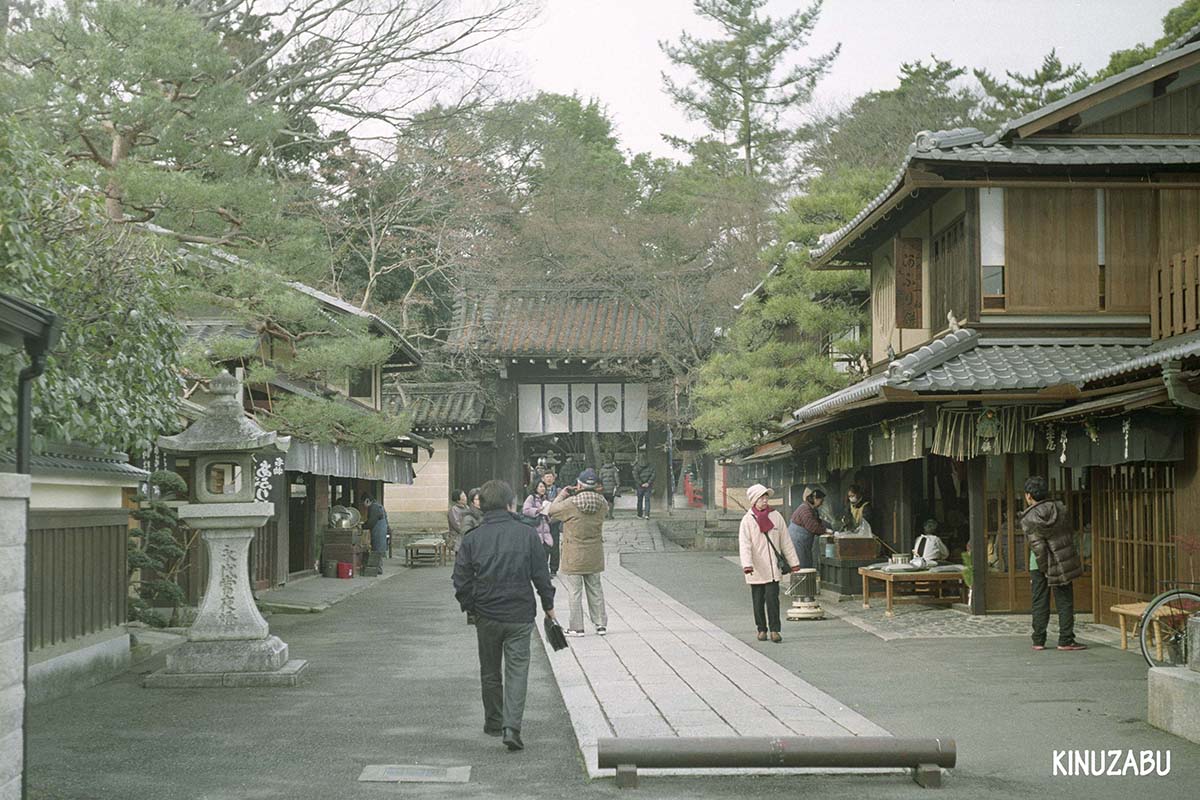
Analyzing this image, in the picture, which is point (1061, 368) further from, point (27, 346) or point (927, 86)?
point (927, 86)

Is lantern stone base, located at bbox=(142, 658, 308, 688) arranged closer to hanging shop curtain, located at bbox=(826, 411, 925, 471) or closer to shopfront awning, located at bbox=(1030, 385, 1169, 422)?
shopfront awning, located at bbox=(1030, 385, 1169, 422)

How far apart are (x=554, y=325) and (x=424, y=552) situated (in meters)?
9.23

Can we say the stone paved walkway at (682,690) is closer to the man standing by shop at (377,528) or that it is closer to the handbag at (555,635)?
the handbag at (555,635)

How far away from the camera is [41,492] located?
38.8 feet

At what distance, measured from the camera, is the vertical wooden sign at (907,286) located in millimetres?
19469

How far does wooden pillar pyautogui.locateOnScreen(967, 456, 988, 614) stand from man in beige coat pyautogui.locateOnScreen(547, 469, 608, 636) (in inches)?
197

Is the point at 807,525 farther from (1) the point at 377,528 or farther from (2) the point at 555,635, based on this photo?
(1) the point at 377,528

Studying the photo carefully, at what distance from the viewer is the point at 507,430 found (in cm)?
3997

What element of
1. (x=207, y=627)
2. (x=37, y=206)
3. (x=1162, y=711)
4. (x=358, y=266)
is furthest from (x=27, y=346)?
(x=358, y=266)

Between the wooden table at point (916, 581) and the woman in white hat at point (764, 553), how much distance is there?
2869mm

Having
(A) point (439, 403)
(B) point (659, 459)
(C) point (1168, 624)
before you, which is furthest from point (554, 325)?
(C) point (1168, 624)

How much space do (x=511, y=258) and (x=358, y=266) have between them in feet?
16.5

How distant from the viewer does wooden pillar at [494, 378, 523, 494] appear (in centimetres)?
3994

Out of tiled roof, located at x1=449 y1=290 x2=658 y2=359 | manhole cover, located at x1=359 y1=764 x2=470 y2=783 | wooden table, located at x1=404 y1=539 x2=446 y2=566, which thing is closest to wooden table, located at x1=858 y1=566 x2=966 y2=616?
manhole cover, located at x1=359 y1=764 x2=470 y2=783
